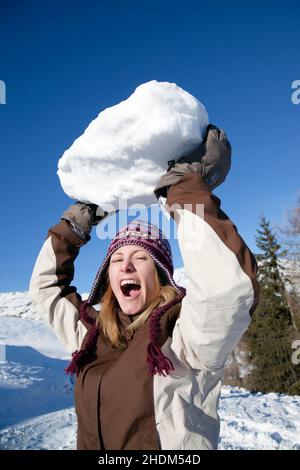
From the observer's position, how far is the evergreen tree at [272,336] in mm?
13344

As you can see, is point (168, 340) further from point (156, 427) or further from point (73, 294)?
point (73, 294)

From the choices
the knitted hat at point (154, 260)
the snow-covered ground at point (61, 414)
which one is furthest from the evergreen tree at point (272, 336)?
the knitted hat at point (154, 260)

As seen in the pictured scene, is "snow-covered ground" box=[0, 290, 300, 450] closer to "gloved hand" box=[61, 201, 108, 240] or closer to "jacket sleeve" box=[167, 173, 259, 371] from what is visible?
"gloved hand" box=[61, 201, 108, 240]

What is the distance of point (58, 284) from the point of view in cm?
207

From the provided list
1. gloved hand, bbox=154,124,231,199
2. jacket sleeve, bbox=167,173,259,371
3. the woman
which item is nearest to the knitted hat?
the woman

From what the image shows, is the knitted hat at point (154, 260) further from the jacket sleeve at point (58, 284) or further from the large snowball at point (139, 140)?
the large snowball at point (139, 140)

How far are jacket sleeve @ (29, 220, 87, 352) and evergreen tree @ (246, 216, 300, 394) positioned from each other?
1293 cm

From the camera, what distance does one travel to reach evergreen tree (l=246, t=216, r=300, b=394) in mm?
13344

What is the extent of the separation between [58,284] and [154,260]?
2.18 ft

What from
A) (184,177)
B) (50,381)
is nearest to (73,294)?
(184,177)

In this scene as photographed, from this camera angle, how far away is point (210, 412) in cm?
144

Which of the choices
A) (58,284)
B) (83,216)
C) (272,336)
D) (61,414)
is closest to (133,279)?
(83,216)

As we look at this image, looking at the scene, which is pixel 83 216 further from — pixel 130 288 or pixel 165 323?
pixel 165 323
